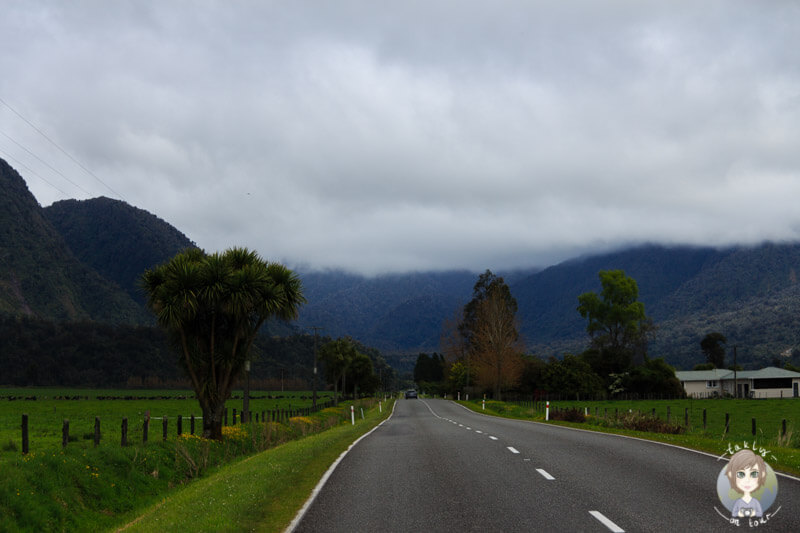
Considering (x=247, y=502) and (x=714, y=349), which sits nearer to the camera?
(x=247, y=502)

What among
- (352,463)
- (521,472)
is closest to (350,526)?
(521,472)

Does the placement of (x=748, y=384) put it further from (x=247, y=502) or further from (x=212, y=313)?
(x=247, y=502)

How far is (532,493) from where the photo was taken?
11539 mm

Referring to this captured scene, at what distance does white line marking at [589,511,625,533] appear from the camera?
8745 mm

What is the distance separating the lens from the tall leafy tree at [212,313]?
29203 millimetres

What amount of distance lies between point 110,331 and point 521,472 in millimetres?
185991

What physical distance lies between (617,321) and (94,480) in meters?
111

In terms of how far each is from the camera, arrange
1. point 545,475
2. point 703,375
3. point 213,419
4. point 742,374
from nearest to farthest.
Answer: point 545,475
point 213,419
point 742,374
point 703,375

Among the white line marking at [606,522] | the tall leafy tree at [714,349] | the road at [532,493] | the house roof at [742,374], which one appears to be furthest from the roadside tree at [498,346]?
the tall leafy tree at [714,349]

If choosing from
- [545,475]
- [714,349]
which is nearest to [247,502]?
[545,475]

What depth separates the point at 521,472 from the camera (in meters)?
14.1

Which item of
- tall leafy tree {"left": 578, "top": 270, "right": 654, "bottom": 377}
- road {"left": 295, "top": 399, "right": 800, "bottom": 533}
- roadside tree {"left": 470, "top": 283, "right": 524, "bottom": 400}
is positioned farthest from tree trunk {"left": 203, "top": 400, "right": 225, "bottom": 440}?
tall leafy tree {"left": 578, "top": 270, "right": 654, "bottom": 377}

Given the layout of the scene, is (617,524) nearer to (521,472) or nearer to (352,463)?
(521,472)

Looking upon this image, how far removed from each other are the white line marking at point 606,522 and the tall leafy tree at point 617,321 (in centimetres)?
10877
